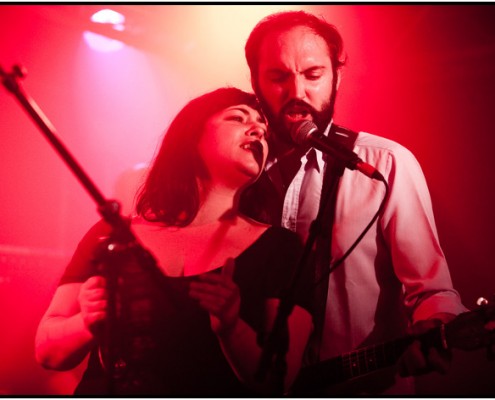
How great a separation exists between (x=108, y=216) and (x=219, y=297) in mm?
637

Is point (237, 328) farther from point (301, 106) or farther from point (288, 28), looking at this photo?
point (288, 28)

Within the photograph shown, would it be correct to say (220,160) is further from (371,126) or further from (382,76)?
(382,76)

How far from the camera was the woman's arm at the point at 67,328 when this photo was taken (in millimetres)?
2120

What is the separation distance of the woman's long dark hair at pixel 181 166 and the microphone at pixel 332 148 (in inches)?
27.2

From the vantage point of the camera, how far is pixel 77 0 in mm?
2592

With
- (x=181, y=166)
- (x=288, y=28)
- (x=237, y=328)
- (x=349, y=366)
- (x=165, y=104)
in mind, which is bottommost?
(x=349, y=366)

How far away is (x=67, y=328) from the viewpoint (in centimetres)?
217

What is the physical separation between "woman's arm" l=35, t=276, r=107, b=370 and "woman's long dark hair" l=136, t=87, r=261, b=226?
16.9 inches

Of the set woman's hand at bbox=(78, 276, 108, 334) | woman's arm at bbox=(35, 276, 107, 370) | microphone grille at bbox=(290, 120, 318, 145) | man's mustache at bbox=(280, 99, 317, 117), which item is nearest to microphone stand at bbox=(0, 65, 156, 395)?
woman's hand at bbox=(78, 276, 108, 334)

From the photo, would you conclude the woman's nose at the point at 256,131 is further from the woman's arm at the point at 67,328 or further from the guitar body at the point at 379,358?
the guitar body at the point at 379,358

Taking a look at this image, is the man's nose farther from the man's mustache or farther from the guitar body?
the guitar body

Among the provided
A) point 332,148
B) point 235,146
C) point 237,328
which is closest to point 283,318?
point 237,328

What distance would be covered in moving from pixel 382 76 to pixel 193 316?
1.44 metres

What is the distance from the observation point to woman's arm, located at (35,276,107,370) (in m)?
2.12
